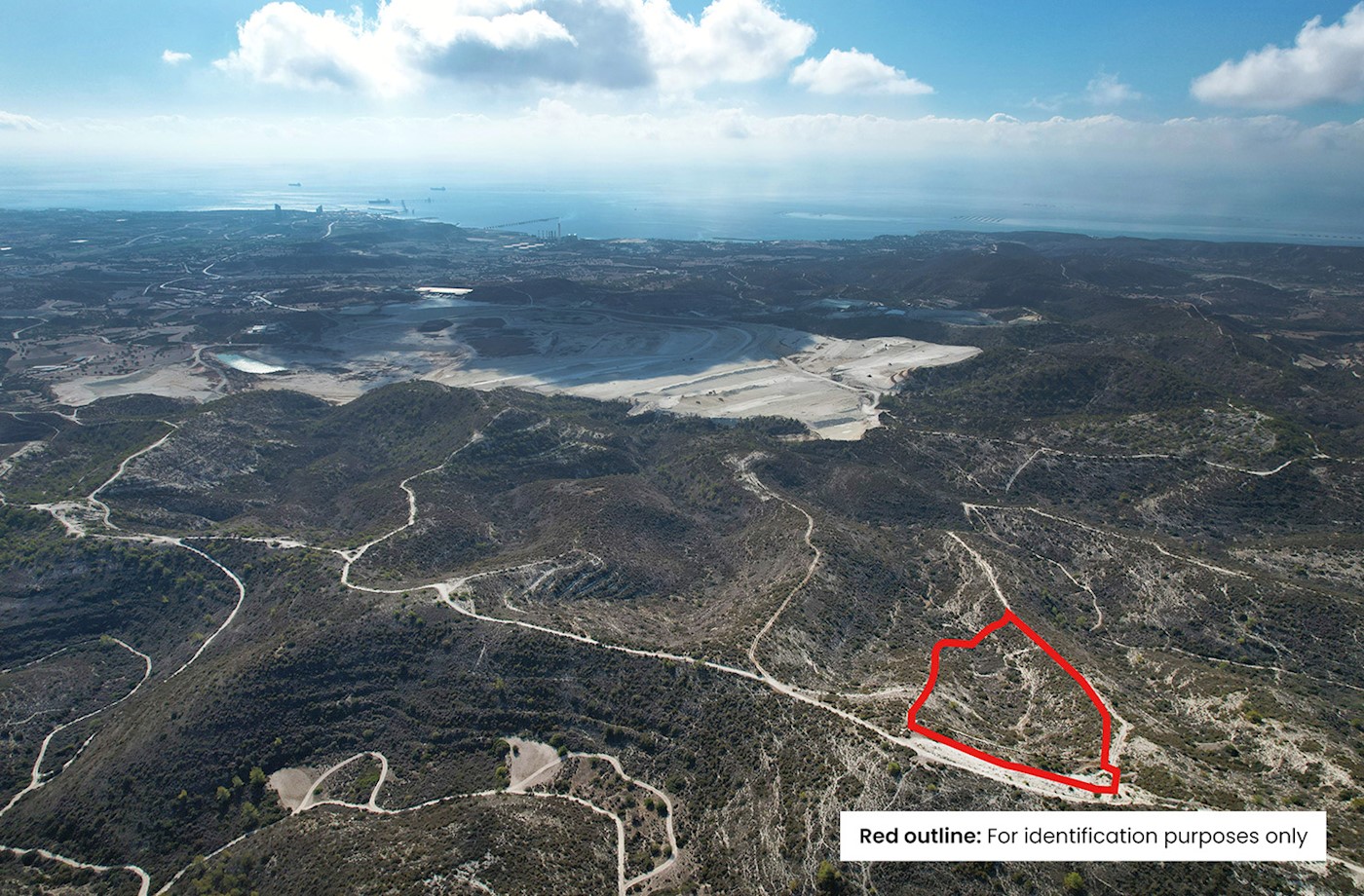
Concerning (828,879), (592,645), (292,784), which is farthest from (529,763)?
(828,879)

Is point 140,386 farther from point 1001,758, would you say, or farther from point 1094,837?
point 1094,837

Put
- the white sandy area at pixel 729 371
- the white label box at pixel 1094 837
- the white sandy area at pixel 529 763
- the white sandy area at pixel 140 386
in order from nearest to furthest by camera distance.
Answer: the white label box at pixel 1094 837 → the white sandy area at pixel 529 763 → the white sandy area at pixel 729 371 → the white sandy area at pixel 140 386

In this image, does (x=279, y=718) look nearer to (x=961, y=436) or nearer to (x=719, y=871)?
(x=719, y=871)

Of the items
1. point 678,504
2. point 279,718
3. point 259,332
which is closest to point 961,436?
point 678,504

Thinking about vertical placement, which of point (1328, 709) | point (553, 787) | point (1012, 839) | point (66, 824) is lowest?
point (66, 824)

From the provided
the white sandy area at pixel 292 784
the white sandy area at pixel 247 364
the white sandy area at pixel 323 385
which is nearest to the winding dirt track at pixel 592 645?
the white sandy area at pixel 292 784

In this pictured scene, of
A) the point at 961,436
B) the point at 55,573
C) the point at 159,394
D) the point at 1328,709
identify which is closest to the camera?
the point at 1328,709

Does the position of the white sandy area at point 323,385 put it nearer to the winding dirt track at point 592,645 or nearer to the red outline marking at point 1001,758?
the winding dirt track at point 592,645
